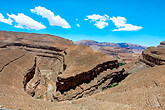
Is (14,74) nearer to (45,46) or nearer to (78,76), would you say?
(78,76)

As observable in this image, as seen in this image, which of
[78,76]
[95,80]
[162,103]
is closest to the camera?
[162,103]

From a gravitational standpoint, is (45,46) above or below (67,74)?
above

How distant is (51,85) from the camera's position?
49.3 meters

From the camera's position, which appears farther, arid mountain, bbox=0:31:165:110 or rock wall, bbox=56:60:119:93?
rock wall, bbox=56:60:119:93

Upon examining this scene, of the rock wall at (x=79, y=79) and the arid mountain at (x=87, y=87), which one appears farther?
the rock wall at (x=79, y=79)

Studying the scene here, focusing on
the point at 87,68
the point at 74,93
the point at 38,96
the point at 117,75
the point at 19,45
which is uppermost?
the point at 19,45

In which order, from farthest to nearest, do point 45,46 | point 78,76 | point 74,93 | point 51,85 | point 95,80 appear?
point 45,46 → point 51,85 → point 95,80 → point 78,76 → point 74,93

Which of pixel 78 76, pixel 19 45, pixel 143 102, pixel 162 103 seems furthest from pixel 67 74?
pixel 19 45

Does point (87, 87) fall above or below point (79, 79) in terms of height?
below

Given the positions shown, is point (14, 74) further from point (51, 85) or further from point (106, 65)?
point (106, 65)

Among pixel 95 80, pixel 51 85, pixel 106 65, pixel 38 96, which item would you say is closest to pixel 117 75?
pixel 106 65

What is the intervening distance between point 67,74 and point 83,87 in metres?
6.54

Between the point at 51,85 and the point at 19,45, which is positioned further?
the point at 19,45

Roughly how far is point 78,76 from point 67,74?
3510mm
